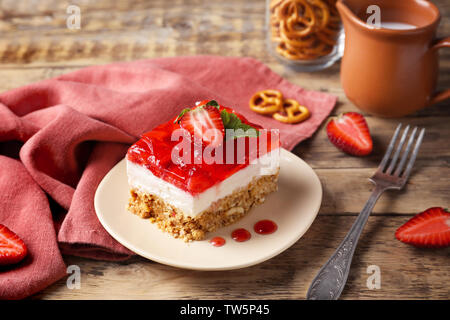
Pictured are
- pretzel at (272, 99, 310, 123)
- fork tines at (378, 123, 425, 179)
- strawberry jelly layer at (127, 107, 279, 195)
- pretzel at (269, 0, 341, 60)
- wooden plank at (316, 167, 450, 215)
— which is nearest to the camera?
strawberry jelly layer at (127, 107, 279, 195)

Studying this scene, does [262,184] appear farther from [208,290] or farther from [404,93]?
[404,93]

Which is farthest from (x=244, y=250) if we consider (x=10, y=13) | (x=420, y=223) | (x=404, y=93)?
(x=10, y=13)

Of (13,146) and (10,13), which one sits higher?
(10,13)

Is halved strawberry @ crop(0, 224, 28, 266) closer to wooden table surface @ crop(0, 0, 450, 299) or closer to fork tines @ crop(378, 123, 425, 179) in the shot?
wooden table surface @ crop(0, 0, 450, 299)

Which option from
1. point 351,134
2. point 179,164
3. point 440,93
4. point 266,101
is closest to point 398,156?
point 351,134

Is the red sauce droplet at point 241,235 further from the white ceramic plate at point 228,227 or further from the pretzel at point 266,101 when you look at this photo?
the pretzel at point 266,101

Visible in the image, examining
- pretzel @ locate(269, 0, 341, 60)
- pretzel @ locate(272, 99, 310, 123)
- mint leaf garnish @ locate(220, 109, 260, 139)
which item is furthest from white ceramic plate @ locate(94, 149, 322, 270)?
pretzel @ locate(269, 0, 341, 60)

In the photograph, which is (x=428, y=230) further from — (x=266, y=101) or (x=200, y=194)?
(x=266, y=101)
